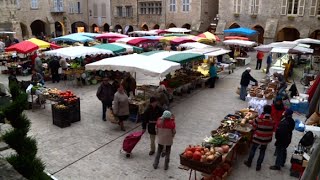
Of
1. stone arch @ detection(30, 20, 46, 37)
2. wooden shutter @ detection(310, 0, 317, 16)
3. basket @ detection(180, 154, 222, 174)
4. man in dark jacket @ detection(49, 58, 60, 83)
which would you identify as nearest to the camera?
basket @ detection(180, 154, 222, 174)

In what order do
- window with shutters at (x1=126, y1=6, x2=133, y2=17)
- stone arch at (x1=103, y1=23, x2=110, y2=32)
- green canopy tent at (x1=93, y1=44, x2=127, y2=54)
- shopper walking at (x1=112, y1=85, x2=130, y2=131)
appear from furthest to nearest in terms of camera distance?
stone arch at (x1=103, y1=23, x2=110, y2=32), window with shutters at (x1=126, y1=6, x2=133, y2=17), green canopy tent at (x1=93, y1=44, x2=127, y2=54), shopper walking at (x1=112, y1=85, x2=130, y2=131)

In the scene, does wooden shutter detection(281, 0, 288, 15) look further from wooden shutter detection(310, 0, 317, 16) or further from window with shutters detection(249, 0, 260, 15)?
window with shutters detection(249, 0, 260, 15)

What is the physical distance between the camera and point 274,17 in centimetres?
2781

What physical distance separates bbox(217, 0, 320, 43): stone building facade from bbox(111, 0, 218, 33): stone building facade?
8.32 ft

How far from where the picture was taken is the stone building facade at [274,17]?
26.0 meters

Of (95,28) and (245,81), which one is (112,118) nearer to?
(245,81)

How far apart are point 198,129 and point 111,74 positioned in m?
7.84

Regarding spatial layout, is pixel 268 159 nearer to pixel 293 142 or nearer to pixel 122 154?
pixel 293 142

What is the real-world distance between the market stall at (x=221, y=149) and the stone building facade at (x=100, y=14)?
111 ft

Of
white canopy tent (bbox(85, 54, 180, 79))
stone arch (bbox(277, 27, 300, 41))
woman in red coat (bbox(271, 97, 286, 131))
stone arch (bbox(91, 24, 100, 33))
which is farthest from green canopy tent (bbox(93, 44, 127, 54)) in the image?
stone arch (bbox(91, 24, 100, 33))

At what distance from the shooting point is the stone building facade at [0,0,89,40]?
3256cm

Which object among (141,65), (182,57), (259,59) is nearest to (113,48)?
(182,57)

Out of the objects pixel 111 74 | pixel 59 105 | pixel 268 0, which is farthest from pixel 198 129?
pixel 268 0

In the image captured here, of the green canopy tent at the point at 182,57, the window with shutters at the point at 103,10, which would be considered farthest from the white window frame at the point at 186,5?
the green canopy tent at the point at 182,57
